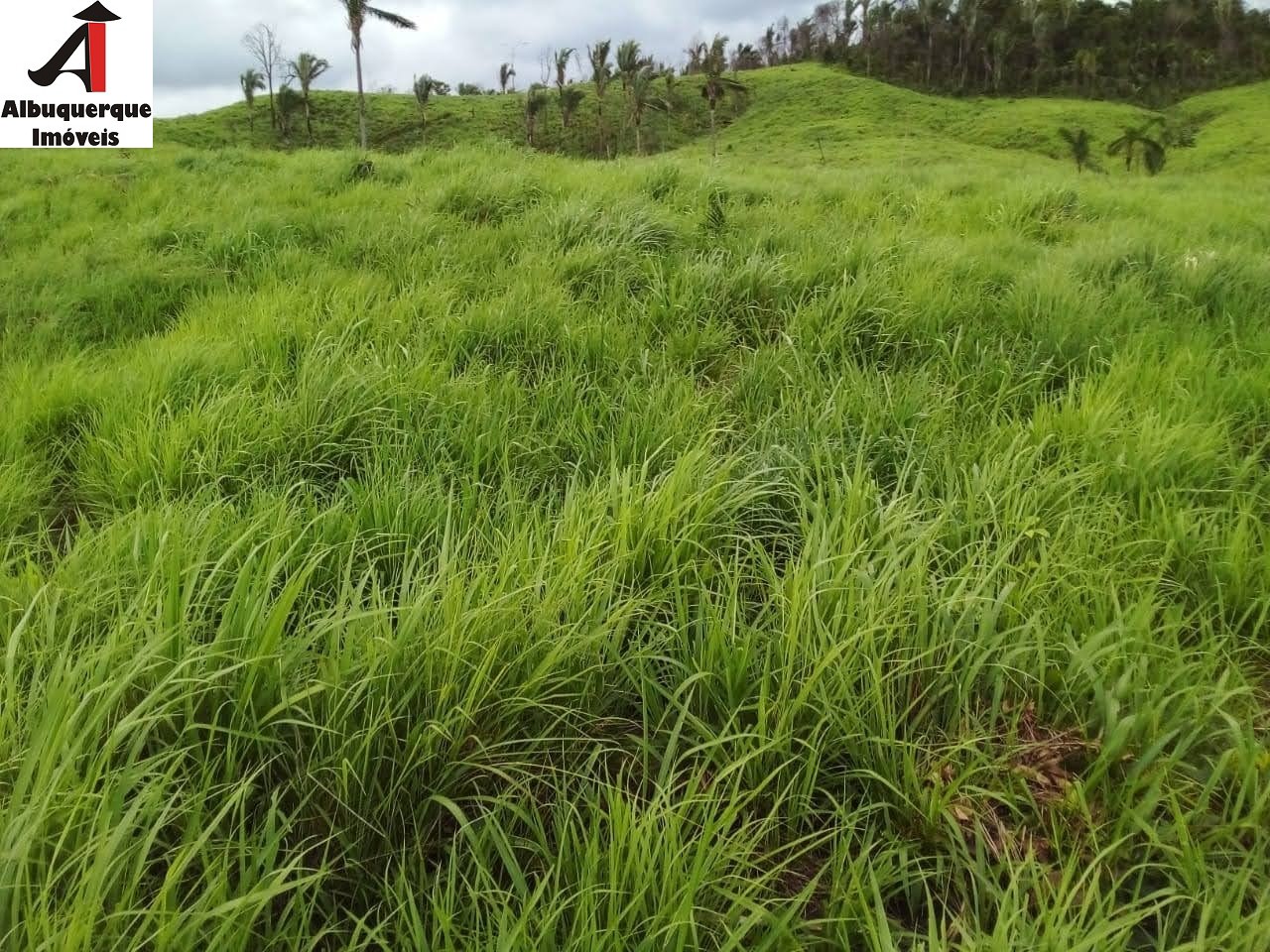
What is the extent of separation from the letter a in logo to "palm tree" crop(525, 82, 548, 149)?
134ft

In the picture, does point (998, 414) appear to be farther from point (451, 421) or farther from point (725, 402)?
point (451, 421)

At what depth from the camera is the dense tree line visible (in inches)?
2104

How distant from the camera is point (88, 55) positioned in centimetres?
700

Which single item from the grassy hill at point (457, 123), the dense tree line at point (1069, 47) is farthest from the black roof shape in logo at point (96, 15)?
the dense tree line at point (1069, 47)

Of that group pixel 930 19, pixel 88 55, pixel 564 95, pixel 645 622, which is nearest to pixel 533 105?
pixel 564 95

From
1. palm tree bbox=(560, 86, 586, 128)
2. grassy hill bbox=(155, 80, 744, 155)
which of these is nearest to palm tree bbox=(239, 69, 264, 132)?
grassy hill bbox=(155, 80, 744, 155)

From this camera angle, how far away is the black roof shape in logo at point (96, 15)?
661 centimetres

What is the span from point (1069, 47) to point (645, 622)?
3079 inches

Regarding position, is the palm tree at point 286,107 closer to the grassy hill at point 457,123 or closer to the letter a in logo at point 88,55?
the grassy hill at point 457,123

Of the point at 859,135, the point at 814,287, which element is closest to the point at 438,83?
the point at 859,135

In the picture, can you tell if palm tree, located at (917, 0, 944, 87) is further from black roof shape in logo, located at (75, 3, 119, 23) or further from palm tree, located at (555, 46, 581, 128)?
black roof shape in logo, located at (75, 3, 119, 23)

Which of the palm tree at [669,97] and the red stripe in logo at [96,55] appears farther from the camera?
the palm tree at [669,97]

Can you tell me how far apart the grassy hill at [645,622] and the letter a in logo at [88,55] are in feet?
17.0

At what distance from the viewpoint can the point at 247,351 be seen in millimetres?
3021
